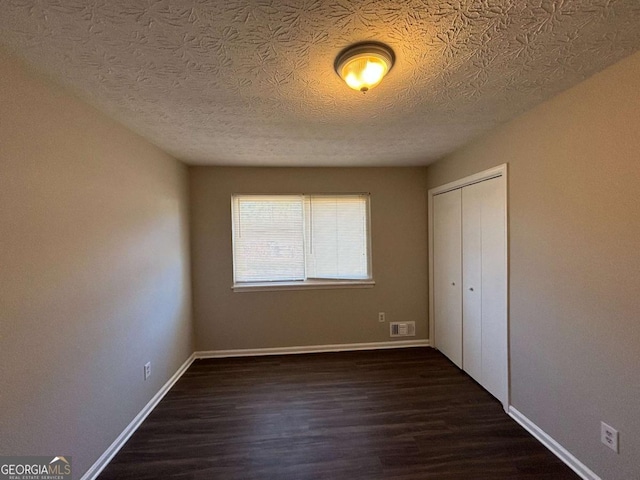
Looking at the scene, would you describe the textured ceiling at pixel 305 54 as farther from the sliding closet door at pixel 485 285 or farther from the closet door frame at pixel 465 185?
the sliding closet door at pixel 485 285

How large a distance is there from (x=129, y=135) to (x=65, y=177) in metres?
0.77

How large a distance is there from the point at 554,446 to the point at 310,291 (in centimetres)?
247

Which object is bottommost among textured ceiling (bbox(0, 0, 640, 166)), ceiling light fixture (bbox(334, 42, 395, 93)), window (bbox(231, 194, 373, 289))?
window (bbox(231, 194, 373, 289))

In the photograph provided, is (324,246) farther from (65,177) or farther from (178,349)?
(65,177)

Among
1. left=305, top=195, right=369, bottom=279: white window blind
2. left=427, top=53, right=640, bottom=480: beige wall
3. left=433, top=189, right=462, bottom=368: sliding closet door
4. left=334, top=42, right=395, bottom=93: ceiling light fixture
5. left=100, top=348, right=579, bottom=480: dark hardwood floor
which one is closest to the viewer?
left=334, top=42, right=395, bottom=93: ceiling light fixture

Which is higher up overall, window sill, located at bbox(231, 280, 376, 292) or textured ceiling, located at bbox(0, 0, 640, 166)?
textured ceiling, located at bbox(0, 0, 640, 166)

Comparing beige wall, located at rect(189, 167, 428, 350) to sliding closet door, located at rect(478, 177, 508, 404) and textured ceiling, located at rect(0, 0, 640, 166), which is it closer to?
sliding closet door, located at rect(478, 177, 508, 404)

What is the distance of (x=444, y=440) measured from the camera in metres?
1.97

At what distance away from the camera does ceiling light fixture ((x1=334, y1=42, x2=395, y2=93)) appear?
1.22m

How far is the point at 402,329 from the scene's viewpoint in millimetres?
3596

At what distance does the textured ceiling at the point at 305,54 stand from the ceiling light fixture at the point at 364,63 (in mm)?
41

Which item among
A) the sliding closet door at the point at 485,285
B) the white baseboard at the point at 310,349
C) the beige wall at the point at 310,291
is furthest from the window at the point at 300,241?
the sliding closet door at the point at 485,285

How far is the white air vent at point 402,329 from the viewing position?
3588 mm

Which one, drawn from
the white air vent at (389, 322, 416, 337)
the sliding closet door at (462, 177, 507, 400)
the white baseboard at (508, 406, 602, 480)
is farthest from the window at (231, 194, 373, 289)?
the white baseboard at (508, 406, 602, 480)
